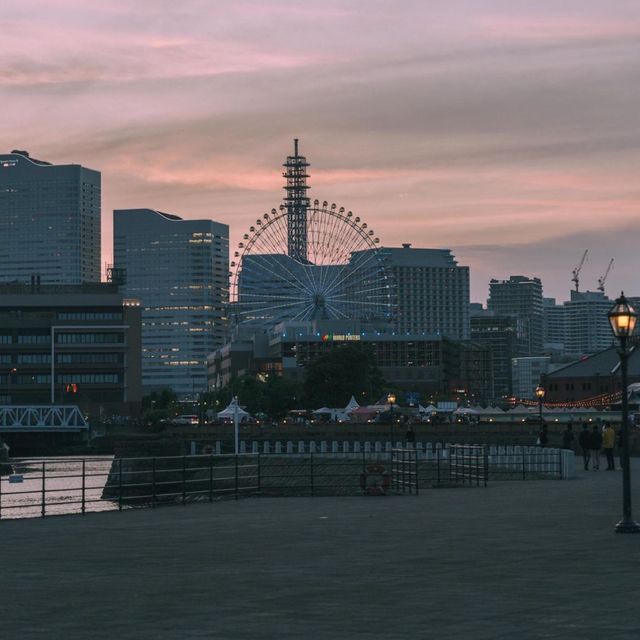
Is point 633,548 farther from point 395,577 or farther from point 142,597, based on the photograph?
point 142,597

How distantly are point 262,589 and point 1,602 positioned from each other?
3693 millimetres

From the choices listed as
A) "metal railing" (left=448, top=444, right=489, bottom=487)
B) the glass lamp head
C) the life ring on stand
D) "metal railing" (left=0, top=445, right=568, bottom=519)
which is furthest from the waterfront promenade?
"metal railing" (left=448, top=444, right=489, bottom=487)

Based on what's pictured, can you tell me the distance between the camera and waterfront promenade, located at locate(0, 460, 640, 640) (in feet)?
53.8

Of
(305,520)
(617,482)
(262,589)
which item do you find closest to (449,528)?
(305,520)

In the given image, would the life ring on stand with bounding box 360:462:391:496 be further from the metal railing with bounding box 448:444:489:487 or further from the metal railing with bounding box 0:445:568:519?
the metal railing with bounding box 448:444:489:487

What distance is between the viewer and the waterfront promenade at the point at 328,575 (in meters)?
16.4

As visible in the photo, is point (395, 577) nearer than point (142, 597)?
No

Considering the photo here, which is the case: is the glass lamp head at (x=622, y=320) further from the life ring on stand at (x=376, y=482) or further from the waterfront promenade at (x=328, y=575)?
the life ring on stand at (x=376, y=482)

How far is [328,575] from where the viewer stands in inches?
854

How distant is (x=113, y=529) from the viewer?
32844 millimetres

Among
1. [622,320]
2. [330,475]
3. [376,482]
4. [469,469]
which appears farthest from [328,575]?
[469,469]

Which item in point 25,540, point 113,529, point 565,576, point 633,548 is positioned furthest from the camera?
point 113,529

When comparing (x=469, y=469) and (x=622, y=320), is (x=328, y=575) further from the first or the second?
(x=469, y=469)

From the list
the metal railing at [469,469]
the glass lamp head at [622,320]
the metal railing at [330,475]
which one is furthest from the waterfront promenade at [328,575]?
the metal railing at [469,469]
